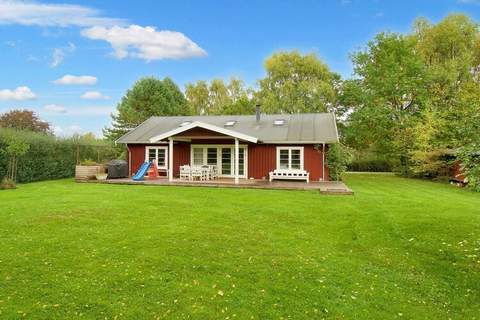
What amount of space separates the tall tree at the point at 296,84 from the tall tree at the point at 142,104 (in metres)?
9.81

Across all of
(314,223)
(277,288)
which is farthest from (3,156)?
(277,288)

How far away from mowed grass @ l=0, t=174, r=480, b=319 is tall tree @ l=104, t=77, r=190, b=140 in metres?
24.6

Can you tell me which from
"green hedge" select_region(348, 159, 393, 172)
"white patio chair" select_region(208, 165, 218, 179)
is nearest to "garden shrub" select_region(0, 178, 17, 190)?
"white patio chair" select_region(208, 165, 218, 179)

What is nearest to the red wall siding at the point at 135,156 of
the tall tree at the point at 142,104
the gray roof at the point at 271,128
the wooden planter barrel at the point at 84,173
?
the gray roof at the point at 271,128

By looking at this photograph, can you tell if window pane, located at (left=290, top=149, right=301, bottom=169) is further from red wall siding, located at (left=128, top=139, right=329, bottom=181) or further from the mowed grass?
the mowed grass

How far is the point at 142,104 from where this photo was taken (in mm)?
32844

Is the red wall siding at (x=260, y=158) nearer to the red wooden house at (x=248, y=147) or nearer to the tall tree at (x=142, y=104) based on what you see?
the red wooden house at (x=248, y=147)

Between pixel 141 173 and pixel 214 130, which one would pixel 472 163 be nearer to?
pixel 214 130

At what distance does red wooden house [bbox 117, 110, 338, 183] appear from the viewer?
51.1ft

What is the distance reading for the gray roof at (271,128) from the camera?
16.5 meters

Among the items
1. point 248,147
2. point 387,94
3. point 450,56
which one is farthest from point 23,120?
point 450,56

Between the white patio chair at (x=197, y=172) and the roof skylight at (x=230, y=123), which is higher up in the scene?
the roof skylight at (x=230, y=123)

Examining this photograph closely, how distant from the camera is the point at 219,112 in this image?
39.3 meters

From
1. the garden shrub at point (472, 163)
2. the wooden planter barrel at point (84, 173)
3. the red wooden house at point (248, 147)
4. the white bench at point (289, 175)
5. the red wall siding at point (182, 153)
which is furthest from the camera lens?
the red wall siding at point (182, 153)
